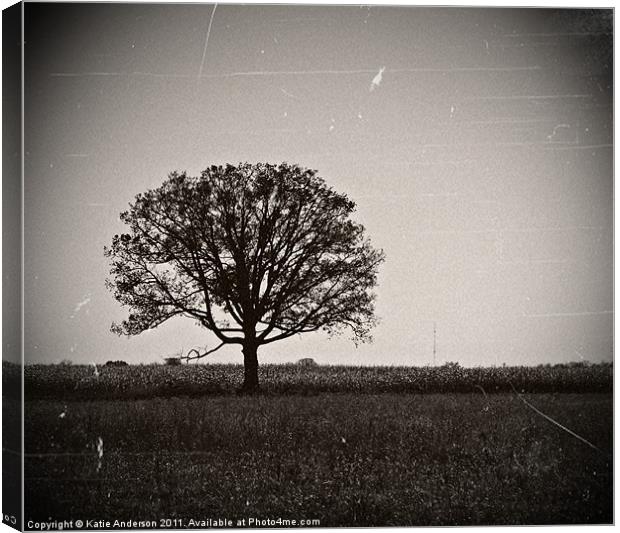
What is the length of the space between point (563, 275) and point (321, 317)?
205cm

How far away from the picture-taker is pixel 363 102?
885cm

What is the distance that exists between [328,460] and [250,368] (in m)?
0.98

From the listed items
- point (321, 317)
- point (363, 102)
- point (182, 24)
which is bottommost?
point (321, 317)

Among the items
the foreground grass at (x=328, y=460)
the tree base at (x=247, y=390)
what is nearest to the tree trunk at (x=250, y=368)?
the tree base at (x=247, y=390)

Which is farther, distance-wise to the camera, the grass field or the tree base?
the tree base

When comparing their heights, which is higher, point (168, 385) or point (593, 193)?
point (593, 193)

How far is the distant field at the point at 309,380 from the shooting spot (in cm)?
867

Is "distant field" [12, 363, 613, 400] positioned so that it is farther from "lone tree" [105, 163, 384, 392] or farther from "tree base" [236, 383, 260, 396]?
"lone tree" [105, 163, 384, 392]

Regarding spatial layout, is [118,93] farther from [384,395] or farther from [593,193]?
Answer: [593,193]

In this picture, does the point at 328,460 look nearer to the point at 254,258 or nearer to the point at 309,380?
the point at 309,380

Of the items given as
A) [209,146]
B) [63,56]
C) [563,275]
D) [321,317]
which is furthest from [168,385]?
[563,275]

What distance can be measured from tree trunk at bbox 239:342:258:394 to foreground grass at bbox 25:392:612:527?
0.10 m

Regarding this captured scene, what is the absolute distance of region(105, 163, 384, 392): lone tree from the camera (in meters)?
8.79

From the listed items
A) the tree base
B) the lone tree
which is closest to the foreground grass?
the tree base
